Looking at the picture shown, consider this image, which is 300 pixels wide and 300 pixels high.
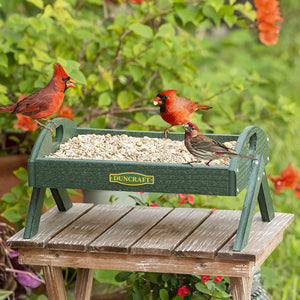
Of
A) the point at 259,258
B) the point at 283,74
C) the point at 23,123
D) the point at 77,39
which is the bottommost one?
the point at 283,74

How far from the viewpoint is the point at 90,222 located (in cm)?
248

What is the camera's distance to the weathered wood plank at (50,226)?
2266mm

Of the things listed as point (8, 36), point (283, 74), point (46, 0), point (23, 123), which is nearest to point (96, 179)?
point (23, 123)

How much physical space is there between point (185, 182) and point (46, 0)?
9.21 feet

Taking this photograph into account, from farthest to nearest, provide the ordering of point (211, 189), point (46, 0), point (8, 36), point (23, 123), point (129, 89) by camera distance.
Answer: point (46, 0) → point (129, 89) → point (8, 36) → point (23, 123) → point (211, 189)

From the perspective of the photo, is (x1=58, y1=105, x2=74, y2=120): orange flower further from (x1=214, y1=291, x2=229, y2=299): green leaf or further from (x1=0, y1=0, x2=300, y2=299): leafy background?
(x1=214, y1=291, x2=229, y2=299): green leaf

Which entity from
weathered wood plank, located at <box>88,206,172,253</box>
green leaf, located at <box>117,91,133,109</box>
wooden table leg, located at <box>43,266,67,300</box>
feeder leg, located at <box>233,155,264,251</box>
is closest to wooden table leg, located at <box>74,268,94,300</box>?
wooden table leg, located at <box>43,266,67,300</box>

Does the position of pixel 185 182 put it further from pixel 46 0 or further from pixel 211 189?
pixel 46 0

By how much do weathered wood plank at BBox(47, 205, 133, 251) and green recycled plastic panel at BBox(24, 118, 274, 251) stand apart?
0.40ft

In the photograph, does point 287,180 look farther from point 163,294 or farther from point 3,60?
point 3,60

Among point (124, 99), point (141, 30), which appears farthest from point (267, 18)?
point (124, 99)

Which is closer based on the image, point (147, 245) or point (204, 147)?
point (204, 147)

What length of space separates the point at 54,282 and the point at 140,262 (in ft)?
1.22

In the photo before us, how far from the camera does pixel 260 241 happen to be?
2.22m
